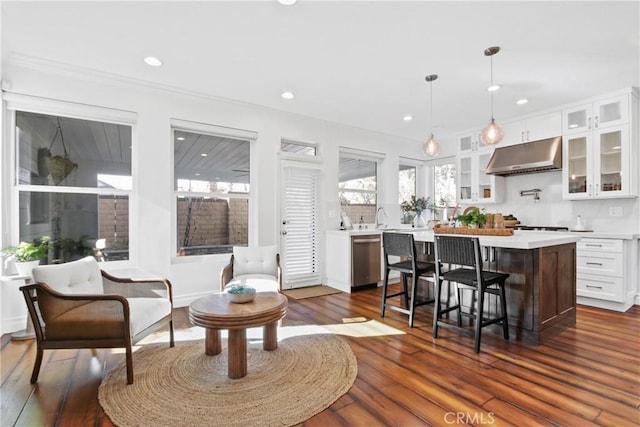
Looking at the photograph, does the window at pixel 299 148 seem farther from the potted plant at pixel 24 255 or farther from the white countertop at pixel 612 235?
the white countertop at pixel 612 235

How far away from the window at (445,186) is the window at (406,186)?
1.54 feet

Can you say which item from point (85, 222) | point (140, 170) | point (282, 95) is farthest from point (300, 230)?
point (85, 222)

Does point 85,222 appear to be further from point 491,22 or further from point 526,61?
point 526,61

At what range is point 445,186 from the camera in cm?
661

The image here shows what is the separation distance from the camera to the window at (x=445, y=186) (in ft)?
21.1

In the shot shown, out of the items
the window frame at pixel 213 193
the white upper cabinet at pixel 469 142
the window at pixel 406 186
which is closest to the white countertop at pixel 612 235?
the white upper cabinet at pixel 469 142

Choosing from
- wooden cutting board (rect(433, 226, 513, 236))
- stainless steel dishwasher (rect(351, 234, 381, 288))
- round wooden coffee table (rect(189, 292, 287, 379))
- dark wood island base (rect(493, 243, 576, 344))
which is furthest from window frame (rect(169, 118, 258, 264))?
dark wood island base (rect(493, 243, 576, 344))

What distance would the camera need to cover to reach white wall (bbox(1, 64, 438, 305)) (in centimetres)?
335

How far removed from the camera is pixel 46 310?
2.12 metres

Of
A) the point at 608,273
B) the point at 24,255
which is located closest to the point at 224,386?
A: the point at 24,255

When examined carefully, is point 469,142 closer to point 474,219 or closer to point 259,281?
point 474,219

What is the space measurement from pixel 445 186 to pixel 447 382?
5084mm

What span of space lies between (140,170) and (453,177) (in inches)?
221

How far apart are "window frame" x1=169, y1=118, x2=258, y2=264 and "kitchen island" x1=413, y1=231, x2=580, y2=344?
3066 mm
